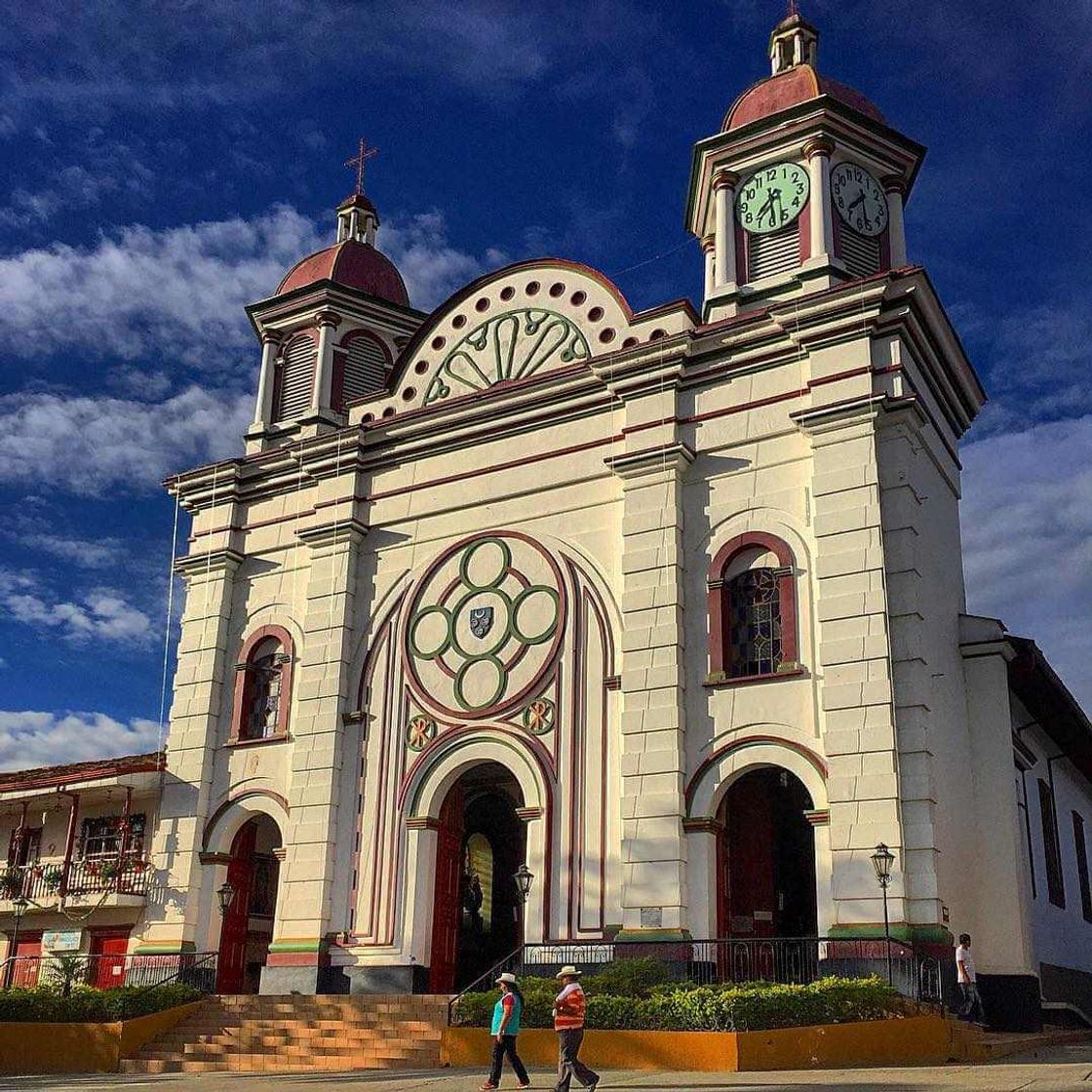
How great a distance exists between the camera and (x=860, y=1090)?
12.0 metres

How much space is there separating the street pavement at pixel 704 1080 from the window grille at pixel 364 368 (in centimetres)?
1504

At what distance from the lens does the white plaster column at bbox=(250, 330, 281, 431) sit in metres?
28.7

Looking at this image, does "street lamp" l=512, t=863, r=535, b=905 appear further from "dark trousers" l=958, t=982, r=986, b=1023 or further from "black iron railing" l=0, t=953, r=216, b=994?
"dark trousers" l=958, t=982, r=986, b=1023

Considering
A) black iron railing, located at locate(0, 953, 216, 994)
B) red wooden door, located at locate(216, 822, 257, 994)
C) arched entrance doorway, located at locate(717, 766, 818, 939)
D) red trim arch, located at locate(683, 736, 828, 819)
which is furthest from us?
red wooden door, located at locate(216, 822, 257, 994)

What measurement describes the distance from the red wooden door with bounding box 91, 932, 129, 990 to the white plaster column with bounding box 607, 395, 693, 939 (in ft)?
35.9

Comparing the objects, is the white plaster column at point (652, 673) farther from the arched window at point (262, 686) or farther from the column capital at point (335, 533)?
the arched window at point (262, 686)

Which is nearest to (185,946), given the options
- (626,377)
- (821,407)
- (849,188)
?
(626,377)

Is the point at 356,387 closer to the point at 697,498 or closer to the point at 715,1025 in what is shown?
the point at 697,498

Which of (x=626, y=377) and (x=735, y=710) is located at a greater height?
(x=626, y=377)

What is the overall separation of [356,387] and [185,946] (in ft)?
39.2

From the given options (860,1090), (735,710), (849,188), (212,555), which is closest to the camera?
(860,1090)

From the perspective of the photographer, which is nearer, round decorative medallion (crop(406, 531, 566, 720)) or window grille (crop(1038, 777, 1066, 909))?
round decorative medallion (crop(406, 531, 566, 720))

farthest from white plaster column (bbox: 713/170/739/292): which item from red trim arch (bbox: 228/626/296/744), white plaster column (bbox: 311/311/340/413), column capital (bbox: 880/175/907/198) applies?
red trim arch (bbox: 228/626/296/744)

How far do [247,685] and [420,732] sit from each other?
14.9 feet
